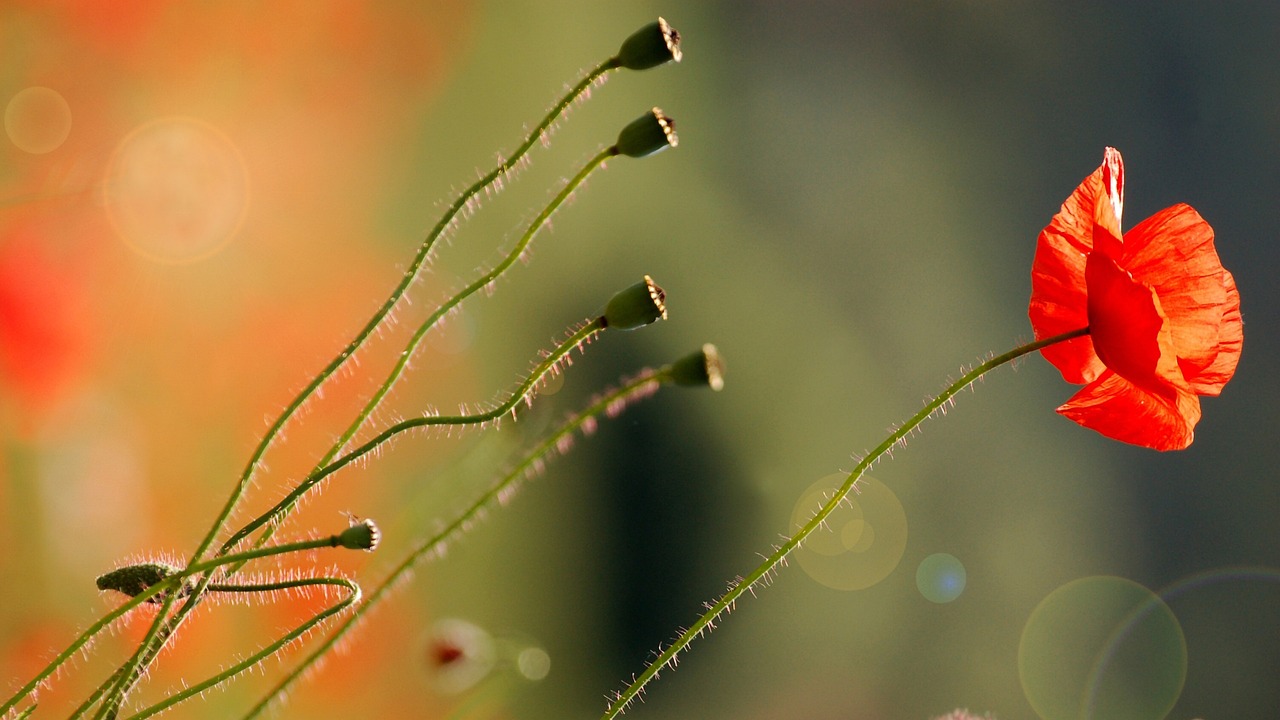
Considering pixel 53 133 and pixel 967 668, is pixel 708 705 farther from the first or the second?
pixel 53 133

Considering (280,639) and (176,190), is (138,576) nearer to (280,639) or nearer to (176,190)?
(280,639)

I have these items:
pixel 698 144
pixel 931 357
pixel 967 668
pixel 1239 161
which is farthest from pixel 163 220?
pixel 1239 161

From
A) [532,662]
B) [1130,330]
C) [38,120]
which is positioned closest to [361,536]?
[1130,330]

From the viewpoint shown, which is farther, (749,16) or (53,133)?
(749,16)

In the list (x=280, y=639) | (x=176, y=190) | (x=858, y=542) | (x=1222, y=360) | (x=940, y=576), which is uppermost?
(x=176, y=190)

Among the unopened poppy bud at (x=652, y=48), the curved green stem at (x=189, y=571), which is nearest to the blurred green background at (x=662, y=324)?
the curved green stem at (x=189, y=571)

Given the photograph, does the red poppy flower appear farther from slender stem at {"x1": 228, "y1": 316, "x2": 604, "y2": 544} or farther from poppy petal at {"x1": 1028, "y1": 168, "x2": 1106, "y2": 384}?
slender stem at {"x1": 228, "y1": 316, "x2": 604, "y2": 544}
